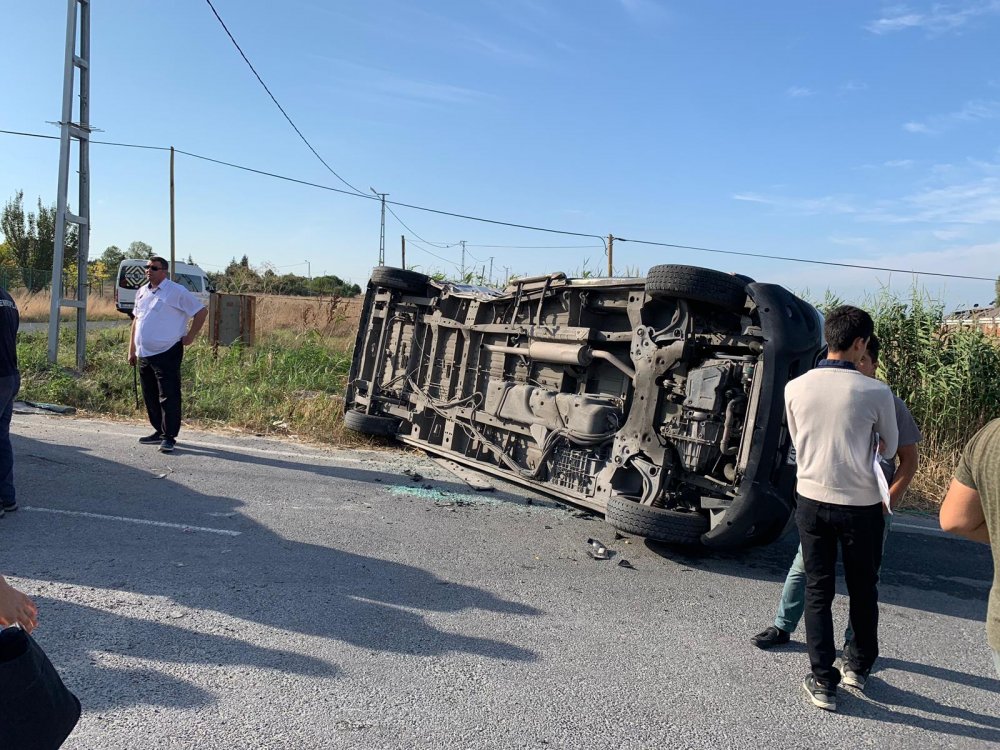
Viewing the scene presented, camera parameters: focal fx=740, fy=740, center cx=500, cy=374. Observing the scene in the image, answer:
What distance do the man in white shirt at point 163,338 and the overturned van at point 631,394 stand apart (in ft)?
6.41

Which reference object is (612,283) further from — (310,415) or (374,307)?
(310,415)

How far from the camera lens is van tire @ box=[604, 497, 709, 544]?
484 centimetres

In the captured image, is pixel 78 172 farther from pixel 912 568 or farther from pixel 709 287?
pixel 912 568

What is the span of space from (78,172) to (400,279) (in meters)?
6.88

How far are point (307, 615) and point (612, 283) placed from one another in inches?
134

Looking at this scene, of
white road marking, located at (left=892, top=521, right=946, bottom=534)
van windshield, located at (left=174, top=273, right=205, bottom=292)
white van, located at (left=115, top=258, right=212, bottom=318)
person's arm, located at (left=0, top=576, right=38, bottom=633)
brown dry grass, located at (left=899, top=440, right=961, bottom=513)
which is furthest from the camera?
van windshield, located at (left=174, top=273, right=205, bottom=292)

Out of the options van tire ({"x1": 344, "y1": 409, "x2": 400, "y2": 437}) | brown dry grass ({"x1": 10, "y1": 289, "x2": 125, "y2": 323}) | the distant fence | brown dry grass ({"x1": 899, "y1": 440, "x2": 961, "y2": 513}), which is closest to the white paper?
brown dry grass ({"x1": 899, "y1": 440, "x2": 961, "y2": 513})

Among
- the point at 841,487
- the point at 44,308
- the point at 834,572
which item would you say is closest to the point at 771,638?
the point at 834,572

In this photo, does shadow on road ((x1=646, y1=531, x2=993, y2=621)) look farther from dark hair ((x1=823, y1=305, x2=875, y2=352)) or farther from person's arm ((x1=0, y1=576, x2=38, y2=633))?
person's arm ((x1=0, y1=576, x2=38, y2=633))

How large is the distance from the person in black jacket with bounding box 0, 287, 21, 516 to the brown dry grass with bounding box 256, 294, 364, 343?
1006 centimetres

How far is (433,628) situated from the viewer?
151 inches

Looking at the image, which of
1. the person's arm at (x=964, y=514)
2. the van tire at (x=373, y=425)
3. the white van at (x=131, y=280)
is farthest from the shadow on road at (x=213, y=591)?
the white van at (x=131, y=280)

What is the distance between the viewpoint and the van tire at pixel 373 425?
27.5ft

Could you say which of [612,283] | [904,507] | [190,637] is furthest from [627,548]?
[904,507]
